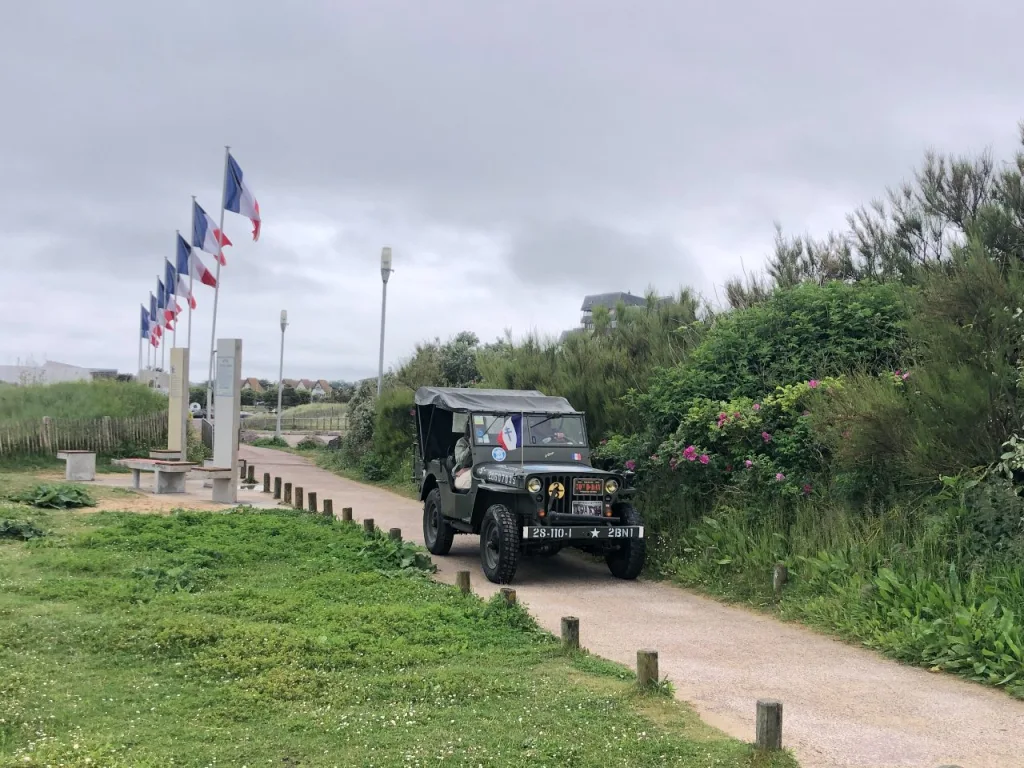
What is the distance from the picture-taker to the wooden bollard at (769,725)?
14.7 ft

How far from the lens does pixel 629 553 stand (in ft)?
33.4

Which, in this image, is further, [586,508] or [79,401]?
[79,401]

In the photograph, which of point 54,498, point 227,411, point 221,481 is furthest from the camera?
point 227,411

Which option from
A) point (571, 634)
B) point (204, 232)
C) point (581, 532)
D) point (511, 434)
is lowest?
point (571, 634)

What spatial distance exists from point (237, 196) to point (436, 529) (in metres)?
13.5

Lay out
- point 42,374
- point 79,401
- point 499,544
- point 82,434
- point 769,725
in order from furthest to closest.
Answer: point 42,374
point 79,401
point 82,434
point 499,544
point 769,725

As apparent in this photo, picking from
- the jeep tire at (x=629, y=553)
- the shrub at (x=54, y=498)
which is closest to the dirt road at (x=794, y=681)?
the jeep tire at (x=629, y=553)

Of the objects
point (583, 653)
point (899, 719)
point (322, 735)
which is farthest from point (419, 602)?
point (899, 719)

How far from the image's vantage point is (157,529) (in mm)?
11508

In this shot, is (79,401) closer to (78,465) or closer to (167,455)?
(78,465)

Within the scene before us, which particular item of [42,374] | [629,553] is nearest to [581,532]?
[629,553]

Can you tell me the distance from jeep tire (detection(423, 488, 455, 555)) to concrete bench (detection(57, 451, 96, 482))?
10661 millimetres

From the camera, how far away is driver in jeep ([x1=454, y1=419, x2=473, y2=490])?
11164 millimetres

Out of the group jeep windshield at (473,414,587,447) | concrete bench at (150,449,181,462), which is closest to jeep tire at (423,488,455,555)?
jeep windshield at (473,414,587,447)
